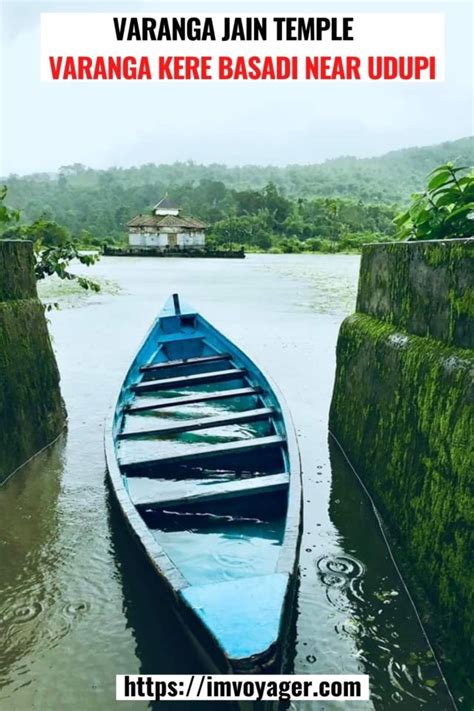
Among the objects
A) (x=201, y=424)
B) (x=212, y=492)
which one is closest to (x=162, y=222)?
(x=201, y=424)

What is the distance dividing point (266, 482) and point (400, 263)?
2101mm

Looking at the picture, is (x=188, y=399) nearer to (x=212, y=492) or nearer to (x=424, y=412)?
(x=212, y=492)

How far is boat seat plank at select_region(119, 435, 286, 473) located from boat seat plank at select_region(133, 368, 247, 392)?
2.16 m

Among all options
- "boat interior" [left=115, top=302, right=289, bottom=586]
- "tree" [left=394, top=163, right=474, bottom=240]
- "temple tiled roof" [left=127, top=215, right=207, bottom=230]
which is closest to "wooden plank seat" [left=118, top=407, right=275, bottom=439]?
"boat interior" [left=115, top=302, right=289, bottom=586]

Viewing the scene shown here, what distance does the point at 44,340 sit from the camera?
7.29 metres

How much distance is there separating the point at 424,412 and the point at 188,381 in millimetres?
3873

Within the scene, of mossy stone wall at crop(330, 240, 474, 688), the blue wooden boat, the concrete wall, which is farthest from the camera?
the concrete wall

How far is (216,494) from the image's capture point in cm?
465

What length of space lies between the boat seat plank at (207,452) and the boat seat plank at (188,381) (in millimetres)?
2160

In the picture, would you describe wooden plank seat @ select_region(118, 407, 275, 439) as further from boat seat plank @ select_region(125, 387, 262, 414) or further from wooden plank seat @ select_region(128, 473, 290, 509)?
wooden plank seat @ select_region(128, 473, 290, 509)

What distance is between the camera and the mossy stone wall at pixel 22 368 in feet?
20.3

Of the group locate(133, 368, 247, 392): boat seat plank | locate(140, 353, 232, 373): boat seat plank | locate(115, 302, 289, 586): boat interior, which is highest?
locate(140, 353, 232, 373): boat seat plank

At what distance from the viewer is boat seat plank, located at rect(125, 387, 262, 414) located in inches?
275

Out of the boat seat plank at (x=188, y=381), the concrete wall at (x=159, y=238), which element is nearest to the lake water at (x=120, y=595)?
the boat seat plank at (x=188, y=381)
